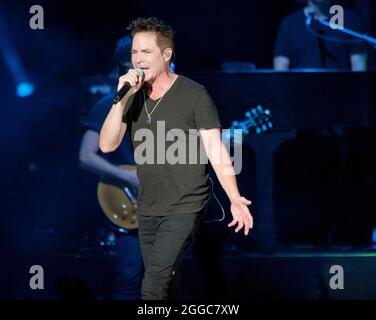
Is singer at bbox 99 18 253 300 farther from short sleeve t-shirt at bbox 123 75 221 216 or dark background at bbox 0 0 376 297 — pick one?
dark background at bbox 0 0 376 297

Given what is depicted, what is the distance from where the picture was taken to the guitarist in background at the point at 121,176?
584 centimetres

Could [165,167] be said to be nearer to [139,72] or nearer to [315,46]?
[139,72]

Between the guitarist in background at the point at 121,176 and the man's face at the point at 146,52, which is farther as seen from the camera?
the guitarist in background at the point at 121,176

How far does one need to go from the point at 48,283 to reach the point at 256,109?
2.19 m

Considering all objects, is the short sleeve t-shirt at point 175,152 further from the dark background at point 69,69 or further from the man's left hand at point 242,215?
the dark background at point 69,69

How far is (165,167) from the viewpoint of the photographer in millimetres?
4523

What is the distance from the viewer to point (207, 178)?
15.1ft

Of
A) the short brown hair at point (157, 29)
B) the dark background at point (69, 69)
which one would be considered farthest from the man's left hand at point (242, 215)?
the dark background at point (69, 69)

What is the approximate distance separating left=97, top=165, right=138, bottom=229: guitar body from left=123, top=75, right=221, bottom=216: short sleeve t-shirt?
57.2 inches

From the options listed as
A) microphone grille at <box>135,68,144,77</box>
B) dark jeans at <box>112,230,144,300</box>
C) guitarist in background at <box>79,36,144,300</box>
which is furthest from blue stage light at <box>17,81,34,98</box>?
microphone grille at <box>135,68,144,77</box>

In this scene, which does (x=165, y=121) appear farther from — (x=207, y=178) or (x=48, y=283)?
(x=48, y=283)

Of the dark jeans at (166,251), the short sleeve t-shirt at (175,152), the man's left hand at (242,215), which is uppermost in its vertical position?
the short sleeve t-shirt at (175,152)

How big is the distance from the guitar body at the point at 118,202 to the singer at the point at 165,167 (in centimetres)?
142

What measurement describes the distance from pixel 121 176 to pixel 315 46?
2399 mm
